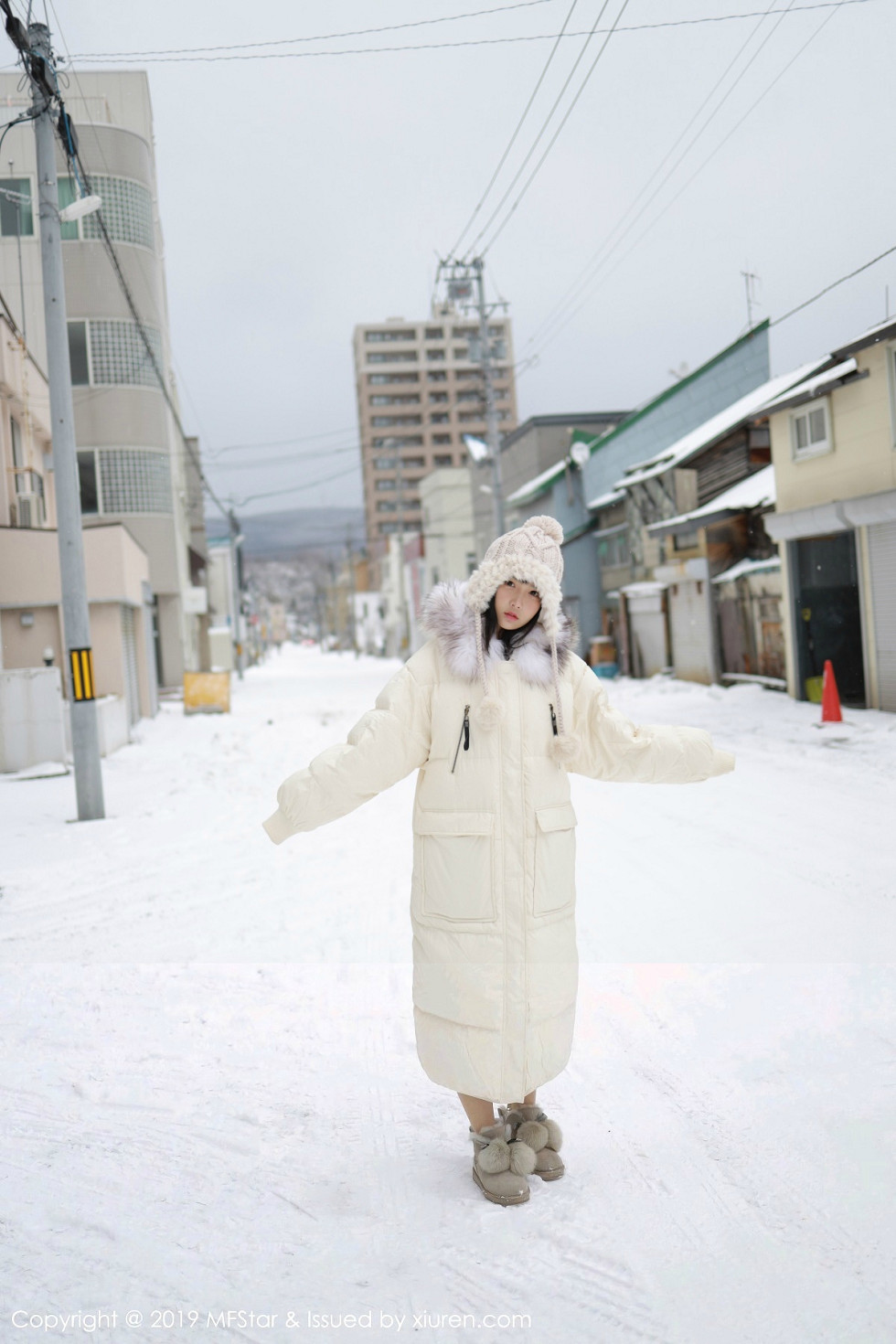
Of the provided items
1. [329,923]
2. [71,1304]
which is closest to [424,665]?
[71,1304]

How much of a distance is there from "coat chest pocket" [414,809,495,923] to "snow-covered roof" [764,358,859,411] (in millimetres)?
12834

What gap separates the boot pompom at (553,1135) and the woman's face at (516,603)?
1498 mm

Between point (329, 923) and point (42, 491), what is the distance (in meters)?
16.8

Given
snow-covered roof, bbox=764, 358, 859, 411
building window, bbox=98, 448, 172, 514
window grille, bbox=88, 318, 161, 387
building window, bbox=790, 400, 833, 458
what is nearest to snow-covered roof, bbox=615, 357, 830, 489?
building window, bbox=790, 400, 833, 458

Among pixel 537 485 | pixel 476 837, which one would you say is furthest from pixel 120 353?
pixel 476 837

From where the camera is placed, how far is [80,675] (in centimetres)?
916

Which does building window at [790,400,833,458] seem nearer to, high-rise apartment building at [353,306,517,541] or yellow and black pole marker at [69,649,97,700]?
yellow and black pole marker at [69,649,97,700]

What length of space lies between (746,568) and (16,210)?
47.7 feet

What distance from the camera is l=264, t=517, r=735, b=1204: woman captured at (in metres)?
2.78

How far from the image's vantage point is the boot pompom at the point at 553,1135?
2941 mm

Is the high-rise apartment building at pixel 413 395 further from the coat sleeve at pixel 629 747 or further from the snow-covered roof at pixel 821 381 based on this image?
the coat sleeve at pixel 629 747

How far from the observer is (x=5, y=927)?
5879mm

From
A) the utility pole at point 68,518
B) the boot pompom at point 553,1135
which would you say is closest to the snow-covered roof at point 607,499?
the utility pole at point 68,518

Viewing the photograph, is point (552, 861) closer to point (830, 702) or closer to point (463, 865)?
point (463, 865)
